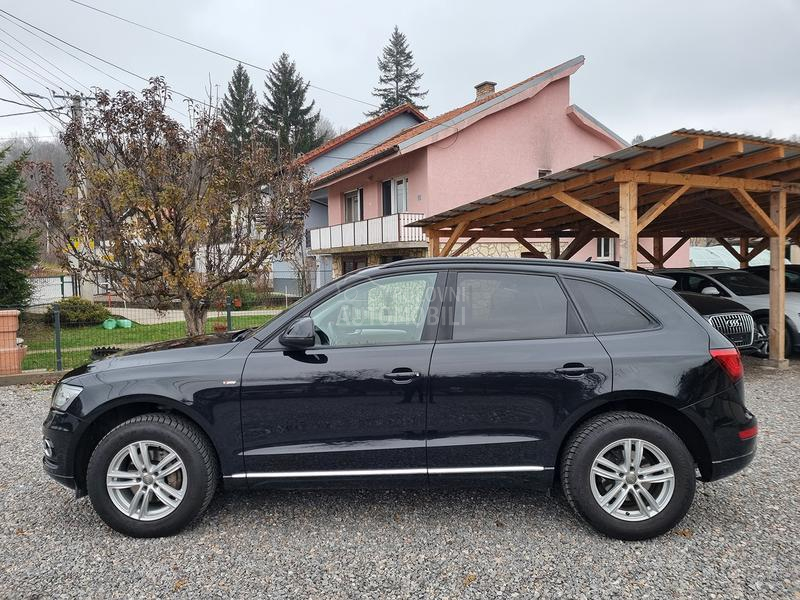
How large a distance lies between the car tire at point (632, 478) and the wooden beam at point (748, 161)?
5809 mm

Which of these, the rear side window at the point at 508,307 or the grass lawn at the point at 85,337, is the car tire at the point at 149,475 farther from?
the grass lawn at the point at 85,337

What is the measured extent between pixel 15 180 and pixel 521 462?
50.2 ft

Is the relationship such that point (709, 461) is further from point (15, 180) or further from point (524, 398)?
point (15, 180)

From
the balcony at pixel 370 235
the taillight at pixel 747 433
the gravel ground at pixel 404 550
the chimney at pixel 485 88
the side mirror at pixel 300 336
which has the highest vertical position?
the chimney at pixel 485 88

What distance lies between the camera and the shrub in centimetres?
1527

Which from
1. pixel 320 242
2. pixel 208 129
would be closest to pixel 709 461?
pixel 208 129

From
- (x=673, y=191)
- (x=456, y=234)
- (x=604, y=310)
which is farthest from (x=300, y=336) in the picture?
(x=456, y=234)

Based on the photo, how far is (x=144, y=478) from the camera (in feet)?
10.5

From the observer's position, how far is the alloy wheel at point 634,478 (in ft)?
10.3

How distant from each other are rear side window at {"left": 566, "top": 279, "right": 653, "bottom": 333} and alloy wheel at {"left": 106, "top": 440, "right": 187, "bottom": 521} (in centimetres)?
266

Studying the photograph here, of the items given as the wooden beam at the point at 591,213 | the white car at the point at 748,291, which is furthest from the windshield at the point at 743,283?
the wooden beam at the point at 591,213

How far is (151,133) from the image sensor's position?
24.5 feet

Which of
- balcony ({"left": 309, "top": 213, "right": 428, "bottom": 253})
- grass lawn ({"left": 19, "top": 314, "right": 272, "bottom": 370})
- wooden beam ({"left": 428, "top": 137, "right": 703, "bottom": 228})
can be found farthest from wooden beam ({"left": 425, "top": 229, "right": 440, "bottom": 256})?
grass lawn ({"left": 19, "top": 314, "right": 272, "bottom": 370})

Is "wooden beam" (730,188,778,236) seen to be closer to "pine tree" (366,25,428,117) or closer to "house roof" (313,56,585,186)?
"house roof" (313,56,585,186)
